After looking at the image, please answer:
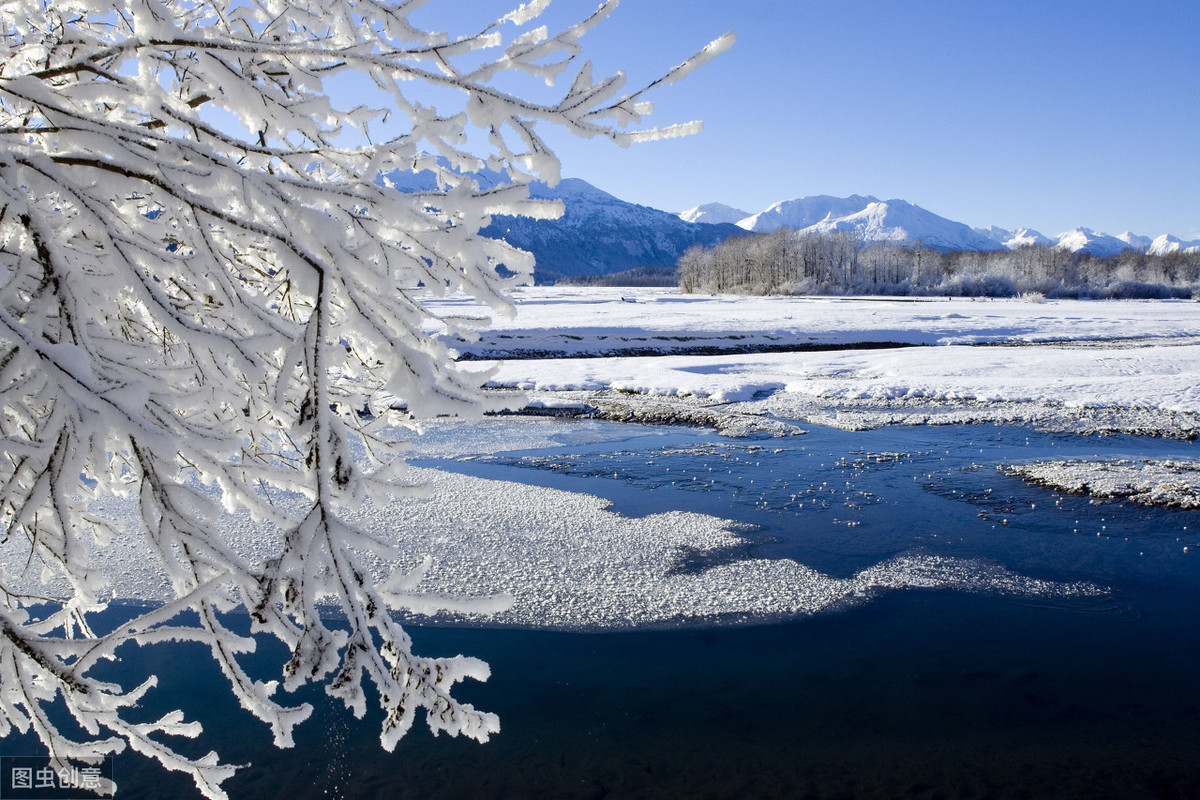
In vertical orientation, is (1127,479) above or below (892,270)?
below

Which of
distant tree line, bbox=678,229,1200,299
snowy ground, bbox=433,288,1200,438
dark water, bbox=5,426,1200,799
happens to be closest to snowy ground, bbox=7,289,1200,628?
snowy ground, bbox=433,288,1200,438

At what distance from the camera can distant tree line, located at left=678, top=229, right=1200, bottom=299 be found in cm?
7556

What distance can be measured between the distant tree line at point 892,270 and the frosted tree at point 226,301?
74964 millimetres

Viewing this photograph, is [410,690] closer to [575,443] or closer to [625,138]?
[625,138]

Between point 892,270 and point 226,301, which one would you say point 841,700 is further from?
point 892,270

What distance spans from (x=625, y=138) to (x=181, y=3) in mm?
2121

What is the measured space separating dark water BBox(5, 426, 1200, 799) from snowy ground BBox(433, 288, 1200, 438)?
2407 millimetres

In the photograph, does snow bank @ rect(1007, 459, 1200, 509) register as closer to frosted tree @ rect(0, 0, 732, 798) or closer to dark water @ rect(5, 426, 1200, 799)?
dark water @ rect(5, 426, 1200, 799)

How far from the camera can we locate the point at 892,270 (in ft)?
294

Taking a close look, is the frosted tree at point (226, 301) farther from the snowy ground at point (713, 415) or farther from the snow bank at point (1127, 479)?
the snow bank at point (1127, 479)

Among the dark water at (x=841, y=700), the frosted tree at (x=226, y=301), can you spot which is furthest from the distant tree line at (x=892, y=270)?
the frosted tree at (x=226, y=301)

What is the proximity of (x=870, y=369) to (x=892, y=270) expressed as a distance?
76.5 meters

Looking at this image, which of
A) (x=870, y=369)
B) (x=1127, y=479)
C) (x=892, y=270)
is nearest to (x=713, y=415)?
(x=1127, y=479)

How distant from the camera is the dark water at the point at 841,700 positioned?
4.28m
